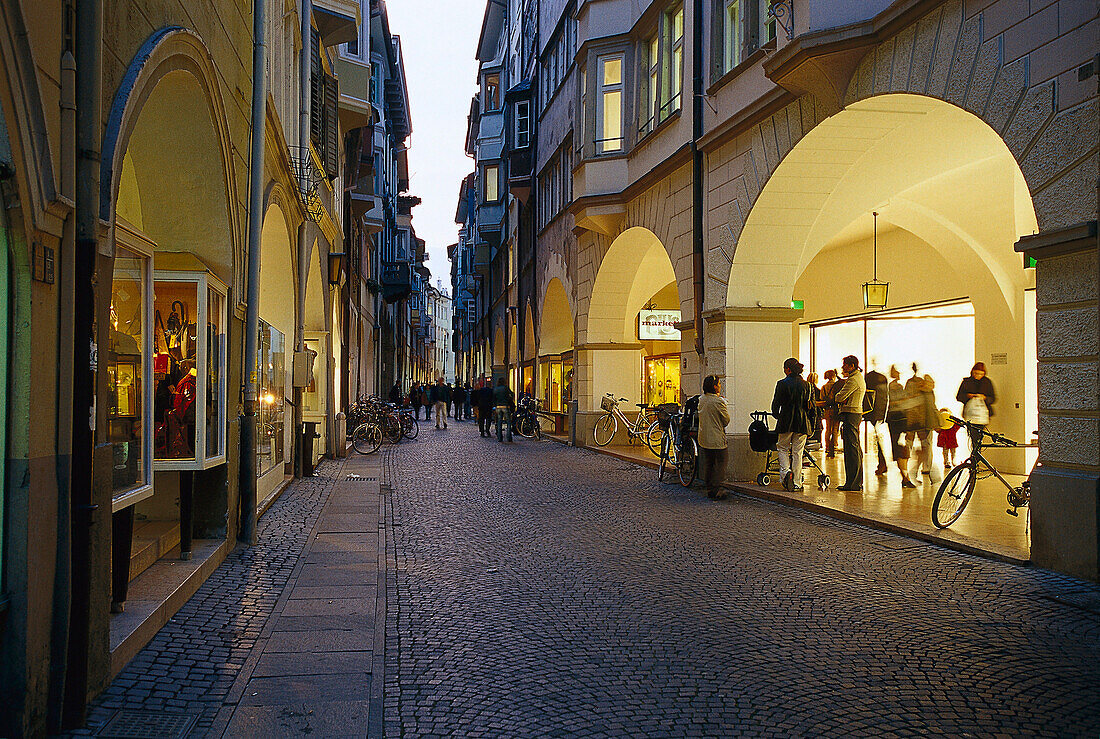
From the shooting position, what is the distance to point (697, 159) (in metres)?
15.5

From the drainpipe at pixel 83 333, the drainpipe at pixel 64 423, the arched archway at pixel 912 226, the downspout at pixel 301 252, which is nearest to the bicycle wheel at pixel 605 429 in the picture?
the arched archway at pixel 912 226

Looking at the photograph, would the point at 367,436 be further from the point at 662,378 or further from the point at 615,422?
the point at 662,378

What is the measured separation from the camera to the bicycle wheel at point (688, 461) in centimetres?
1424

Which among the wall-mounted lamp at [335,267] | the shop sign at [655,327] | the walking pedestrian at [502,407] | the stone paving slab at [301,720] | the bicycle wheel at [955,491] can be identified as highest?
the wall-mounted lamp at [335,267]

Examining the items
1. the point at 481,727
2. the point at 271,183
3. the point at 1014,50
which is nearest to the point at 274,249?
the point at 271,183

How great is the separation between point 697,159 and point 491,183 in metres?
32.6

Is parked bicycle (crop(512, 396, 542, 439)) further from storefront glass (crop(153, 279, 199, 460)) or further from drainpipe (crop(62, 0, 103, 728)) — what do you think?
drainpipe (crop(62, 0, 103, 728))

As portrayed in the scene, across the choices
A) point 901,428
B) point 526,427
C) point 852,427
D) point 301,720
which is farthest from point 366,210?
point 301,720

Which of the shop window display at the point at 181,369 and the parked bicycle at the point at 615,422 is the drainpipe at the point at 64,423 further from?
the parked bicycle at the point at 615,422

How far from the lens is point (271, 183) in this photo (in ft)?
35.3

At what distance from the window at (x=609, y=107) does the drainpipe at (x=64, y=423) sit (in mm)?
16641

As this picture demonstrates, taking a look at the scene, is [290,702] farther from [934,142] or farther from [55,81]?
[934,142]

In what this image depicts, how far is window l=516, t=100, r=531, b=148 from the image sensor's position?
3356 cm

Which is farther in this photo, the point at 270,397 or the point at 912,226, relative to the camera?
the point at 912,226
